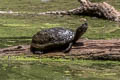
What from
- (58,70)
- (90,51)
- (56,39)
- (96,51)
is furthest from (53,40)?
(58,70)

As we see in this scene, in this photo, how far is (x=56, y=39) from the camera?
25.9ft

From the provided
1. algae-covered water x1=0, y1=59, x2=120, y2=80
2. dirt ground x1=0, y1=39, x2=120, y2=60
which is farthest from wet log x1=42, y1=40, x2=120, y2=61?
algae-covered water x1=0, y1=59, x2=120, y2=80

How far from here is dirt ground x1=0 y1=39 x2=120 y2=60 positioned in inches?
295

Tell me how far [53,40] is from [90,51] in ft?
2.64

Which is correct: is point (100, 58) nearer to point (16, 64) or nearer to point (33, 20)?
point (16, 64)

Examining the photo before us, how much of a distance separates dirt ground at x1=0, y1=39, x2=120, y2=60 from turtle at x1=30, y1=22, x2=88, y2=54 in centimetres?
14

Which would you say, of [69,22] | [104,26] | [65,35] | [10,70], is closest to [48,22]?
[69,22]

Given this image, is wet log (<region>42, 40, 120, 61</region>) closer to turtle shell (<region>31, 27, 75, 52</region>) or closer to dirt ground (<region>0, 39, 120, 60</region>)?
dirt ground (<region>0, 39, 120, 60</region>)

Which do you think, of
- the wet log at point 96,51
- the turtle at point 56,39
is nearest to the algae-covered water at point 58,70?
the wet log at point 96,51

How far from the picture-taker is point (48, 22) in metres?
14.3

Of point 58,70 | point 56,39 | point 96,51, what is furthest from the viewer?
point 56,39

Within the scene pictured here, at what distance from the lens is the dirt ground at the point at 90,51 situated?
749 centimetres

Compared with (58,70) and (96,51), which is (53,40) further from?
(58,70)

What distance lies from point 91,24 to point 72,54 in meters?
6.28
